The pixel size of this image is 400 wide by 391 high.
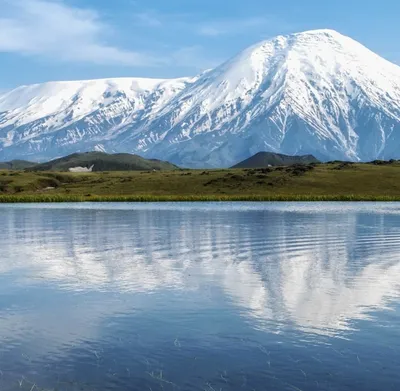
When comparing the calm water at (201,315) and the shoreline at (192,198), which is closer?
the calm water at (201,315)

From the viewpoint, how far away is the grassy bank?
148650 mm

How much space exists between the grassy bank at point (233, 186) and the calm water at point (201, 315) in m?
87.3

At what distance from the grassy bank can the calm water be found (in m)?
87.3

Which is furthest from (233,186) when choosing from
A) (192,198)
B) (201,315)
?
(201,315)

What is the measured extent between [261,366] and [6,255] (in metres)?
33.8

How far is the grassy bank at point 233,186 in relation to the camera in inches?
5852

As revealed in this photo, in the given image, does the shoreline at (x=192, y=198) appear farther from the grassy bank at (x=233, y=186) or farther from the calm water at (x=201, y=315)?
the calm water at (x=201, y=315)

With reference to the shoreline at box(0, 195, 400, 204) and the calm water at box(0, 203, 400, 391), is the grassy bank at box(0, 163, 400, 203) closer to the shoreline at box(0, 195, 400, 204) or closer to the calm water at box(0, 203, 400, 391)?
the shoreline at box(0, 195, 400, 204)

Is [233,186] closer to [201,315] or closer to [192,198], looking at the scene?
[192,198]

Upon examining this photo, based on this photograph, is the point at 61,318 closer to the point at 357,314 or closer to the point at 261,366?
the point at 261,366

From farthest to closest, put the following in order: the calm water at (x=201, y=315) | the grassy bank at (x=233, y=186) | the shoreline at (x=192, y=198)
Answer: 1. the grassy bank at (x=233, y=186)
2. the shoreline at (x=192, y=198)
3. the calm water at (x=201, y=315)

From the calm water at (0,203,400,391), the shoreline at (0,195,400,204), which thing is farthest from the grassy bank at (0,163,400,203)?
the calm water at (0,203,400,391)

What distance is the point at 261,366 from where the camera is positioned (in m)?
23.3

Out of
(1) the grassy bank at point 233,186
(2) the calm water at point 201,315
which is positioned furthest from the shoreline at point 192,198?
(2) the calm water at point 201,315
